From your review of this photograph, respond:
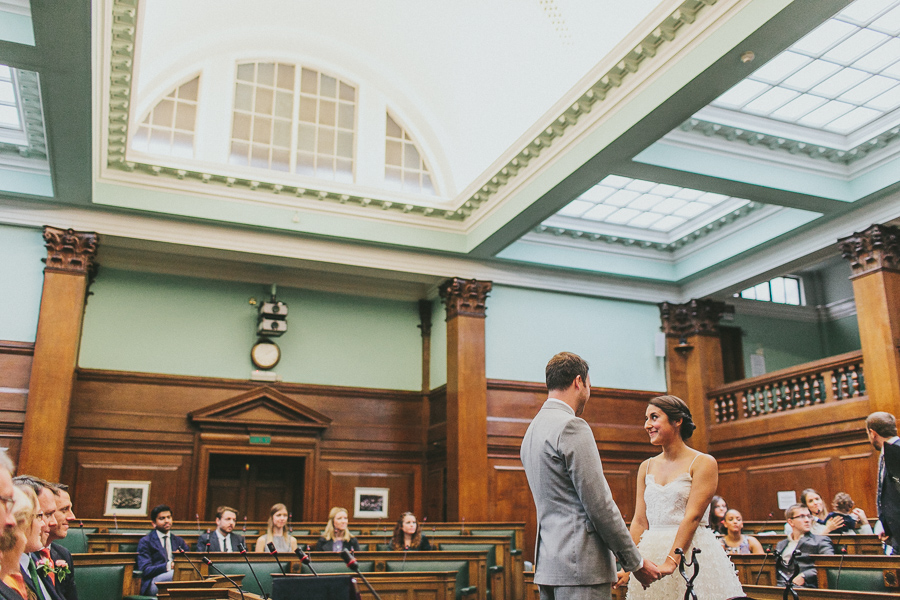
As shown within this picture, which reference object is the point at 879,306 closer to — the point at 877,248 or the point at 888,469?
the point at 877,248

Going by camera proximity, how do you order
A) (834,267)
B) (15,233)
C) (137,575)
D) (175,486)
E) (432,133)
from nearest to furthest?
(137,575) < (15,233) < (175,486) < (432,133) < (834,267)

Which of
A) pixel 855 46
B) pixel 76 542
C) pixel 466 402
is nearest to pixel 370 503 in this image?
pixel 466 402

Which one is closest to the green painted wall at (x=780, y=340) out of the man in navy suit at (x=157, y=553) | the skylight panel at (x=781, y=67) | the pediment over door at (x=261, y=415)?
the skylight panel at (x=781, y=67)

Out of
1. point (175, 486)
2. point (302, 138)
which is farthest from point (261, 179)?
point (175, 486)

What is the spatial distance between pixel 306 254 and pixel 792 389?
7.63 metres

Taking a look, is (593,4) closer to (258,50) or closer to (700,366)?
(258,50)

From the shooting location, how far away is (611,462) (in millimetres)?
13062

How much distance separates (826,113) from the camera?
9867 mm

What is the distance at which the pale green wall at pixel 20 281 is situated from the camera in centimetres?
1049

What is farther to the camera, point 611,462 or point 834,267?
point 834,267

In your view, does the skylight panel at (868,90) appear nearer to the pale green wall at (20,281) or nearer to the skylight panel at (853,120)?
the skylight panel at (853,120)

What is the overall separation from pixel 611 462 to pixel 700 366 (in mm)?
2233

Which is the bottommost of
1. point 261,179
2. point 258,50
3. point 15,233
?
point 15,233

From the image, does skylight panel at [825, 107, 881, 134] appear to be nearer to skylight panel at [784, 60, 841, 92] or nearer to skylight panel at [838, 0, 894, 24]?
skylight panel at [784, 60, 841, 92]
